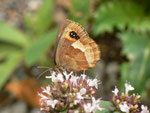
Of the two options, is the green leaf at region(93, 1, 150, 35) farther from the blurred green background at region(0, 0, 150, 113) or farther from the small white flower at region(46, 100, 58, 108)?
the small white flower at region(46, 100, 58, 108)

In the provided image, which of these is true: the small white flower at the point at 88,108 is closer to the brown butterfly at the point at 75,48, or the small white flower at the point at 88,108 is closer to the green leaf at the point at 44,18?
the brown butterfly at the point at 75,48

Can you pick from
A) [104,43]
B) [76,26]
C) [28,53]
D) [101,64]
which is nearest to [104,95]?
[101,64]

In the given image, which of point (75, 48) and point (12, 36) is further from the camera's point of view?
point (12, 36)

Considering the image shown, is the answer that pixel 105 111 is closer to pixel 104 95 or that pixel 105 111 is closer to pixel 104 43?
pixel 104 95

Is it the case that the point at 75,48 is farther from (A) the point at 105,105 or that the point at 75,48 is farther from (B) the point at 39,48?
(B) the point at 39,48

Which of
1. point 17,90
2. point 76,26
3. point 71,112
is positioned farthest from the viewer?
point 17,90

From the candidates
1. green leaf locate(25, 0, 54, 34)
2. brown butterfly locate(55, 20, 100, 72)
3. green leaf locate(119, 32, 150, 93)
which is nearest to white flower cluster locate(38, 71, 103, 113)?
brown butterfly locate(55, 20, 100, 72)

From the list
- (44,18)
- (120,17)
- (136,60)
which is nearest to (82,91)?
(136,60)

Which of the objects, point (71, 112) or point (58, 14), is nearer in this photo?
point (71, 112)
